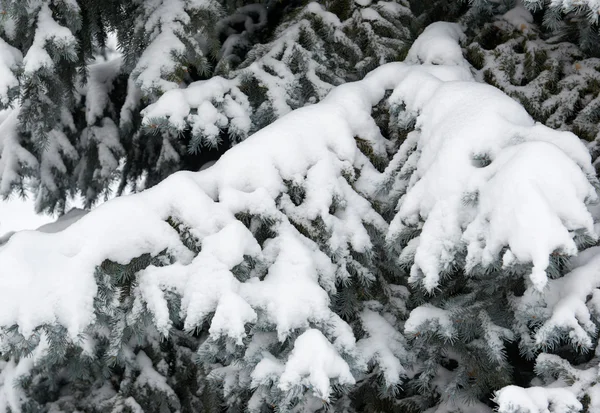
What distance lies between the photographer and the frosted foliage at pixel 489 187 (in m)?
1.42

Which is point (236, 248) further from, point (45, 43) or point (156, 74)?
point (45, 43)

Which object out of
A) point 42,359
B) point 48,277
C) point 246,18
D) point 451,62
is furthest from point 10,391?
point 451,62

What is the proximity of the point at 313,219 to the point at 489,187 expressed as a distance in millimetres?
600

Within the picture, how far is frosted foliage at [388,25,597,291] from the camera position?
1416 millimetres

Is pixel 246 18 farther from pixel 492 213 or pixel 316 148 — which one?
pixel 492 213

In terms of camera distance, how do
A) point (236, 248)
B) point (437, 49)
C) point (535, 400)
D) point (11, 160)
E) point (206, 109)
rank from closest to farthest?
point (535, 400)
point (236, 248)
point (206, 109)
point (437, 49)
point (11, 160)

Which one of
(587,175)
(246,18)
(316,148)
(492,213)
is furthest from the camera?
(246,18)

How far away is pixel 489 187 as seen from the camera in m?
1.55

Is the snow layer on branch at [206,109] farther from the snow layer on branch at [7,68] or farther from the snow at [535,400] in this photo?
the snow at [535,400]

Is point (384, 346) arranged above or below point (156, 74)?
below

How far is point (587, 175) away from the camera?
64.8 inches

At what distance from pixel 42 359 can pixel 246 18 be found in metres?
2.35

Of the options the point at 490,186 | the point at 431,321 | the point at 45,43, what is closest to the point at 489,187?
the point at 490,186

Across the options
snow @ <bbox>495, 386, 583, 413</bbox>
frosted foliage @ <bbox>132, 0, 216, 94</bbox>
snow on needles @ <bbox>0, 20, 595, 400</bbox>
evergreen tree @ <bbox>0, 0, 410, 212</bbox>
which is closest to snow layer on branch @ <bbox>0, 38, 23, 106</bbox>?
evergreen tree @ <bbox>0, 0, 410, 212</bbox>
